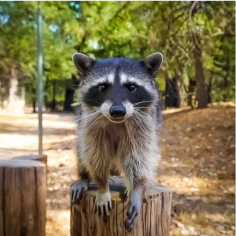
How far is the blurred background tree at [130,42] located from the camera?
121cm

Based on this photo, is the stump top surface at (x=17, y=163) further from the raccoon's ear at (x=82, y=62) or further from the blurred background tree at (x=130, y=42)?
the raccoon's ear at (x=82, y=62)

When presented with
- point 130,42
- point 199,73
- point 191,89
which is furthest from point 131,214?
point 199,73

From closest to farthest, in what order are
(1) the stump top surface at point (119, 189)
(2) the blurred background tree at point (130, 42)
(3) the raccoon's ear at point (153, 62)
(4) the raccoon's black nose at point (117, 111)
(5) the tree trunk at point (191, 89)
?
(4) the raccoon's black nose at point (117, 111), (3) the raccoon's ear at point (153, 62), (1) the stump top surface at point (119, 189), (2) the blurred background tree at point (130, 42), (5) the tree trunk at point (191, 89)

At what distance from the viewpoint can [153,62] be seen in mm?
741

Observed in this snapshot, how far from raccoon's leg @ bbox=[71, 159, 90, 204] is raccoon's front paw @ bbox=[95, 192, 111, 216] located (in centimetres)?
9

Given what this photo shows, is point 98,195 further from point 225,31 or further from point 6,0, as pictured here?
point 225,31

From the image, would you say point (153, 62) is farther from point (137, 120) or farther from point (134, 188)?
point (134, 188)

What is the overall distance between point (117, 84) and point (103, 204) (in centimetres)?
36

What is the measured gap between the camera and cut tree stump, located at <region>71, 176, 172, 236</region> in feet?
2.65

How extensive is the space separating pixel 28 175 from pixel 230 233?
4.32ft

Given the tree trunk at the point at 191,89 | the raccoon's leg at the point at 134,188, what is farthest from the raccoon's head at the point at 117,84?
the tree trunk at the point at 191,89

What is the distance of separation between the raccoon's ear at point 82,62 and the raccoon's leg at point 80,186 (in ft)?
1.18

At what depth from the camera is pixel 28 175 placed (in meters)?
0.91

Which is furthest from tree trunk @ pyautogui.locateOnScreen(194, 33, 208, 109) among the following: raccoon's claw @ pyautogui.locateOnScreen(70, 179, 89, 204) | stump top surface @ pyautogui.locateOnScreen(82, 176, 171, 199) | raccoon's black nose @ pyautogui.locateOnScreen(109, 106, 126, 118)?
raccoon's black nose @ pyautogui.locateOnScreen(109, 106, 126, 118)
